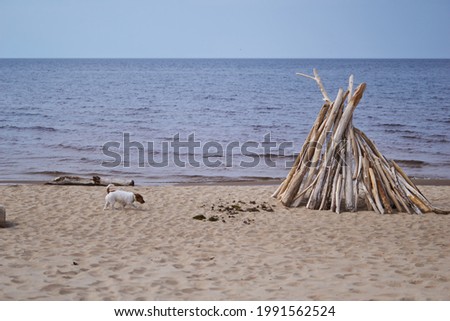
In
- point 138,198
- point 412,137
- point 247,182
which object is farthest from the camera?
point 412,137

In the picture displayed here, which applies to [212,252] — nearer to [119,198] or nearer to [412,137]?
[119,198]

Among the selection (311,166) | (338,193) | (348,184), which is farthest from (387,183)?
→ (311,166)

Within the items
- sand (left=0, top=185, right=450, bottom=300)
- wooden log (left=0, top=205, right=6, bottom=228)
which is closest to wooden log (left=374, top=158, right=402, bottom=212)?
sand (left=0, top=185, right=450, bottom=300)

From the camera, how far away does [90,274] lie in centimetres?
574

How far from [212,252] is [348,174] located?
3175mm

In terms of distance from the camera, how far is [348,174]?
8930mm

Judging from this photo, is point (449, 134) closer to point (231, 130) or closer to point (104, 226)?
point (231, 130)

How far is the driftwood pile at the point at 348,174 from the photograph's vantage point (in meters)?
9.00

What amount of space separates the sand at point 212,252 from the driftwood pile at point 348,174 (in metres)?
0.30

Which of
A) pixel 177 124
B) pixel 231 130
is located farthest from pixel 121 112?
pixel 231 130

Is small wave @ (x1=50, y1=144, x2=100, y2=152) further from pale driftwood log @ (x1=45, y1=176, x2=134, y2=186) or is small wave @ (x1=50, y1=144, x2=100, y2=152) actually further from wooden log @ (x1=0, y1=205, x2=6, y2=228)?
wooden log @ (x1=0, y1=205, x2=6, y2=228)

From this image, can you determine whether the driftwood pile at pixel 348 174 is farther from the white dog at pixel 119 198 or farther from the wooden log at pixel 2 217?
the wooden log at pixel 2 217

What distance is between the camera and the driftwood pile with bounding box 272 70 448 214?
900 cm

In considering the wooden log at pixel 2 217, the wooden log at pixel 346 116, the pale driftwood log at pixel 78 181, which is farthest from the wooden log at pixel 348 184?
the wooden log at pixel 2 217
